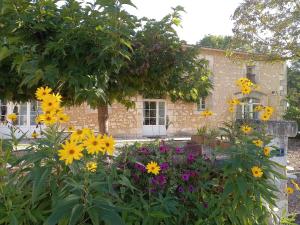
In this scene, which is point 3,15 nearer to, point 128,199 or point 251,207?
point 128,199

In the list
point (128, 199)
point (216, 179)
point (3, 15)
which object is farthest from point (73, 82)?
point (216, 179)

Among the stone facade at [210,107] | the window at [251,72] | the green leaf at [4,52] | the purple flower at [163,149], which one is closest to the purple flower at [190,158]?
the purple flower at [163,149]

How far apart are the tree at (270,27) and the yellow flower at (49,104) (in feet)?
29.6

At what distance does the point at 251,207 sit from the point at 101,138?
124 cm

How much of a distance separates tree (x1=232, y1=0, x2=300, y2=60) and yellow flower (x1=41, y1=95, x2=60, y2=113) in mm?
9030

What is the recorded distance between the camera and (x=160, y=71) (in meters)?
3.94

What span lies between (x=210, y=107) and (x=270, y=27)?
8.50m

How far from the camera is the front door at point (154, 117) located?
17094 millimetres

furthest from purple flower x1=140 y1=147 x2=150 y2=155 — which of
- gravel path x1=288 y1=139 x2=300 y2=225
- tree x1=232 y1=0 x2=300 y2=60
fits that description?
tree x1=232 y1=0 x2=300 y2=60

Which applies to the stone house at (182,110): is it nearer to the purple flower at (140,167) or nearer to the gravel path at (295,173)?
the gravel path at (295,173)

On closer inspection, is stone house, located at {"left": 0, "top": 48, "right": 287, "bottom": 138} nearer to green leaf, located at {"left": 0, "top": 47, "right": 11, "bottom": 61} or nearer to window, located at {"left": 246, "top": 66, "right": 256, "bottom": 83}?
window, located at {"left": 246, "top": 66, "right": 256, "bottom": 83}

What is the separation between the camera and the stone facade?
15930 millimetres

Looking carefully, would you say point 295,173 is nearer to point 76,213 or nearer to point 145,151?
point 145,151

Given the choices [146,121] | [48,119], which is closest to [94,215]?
[48,119]
